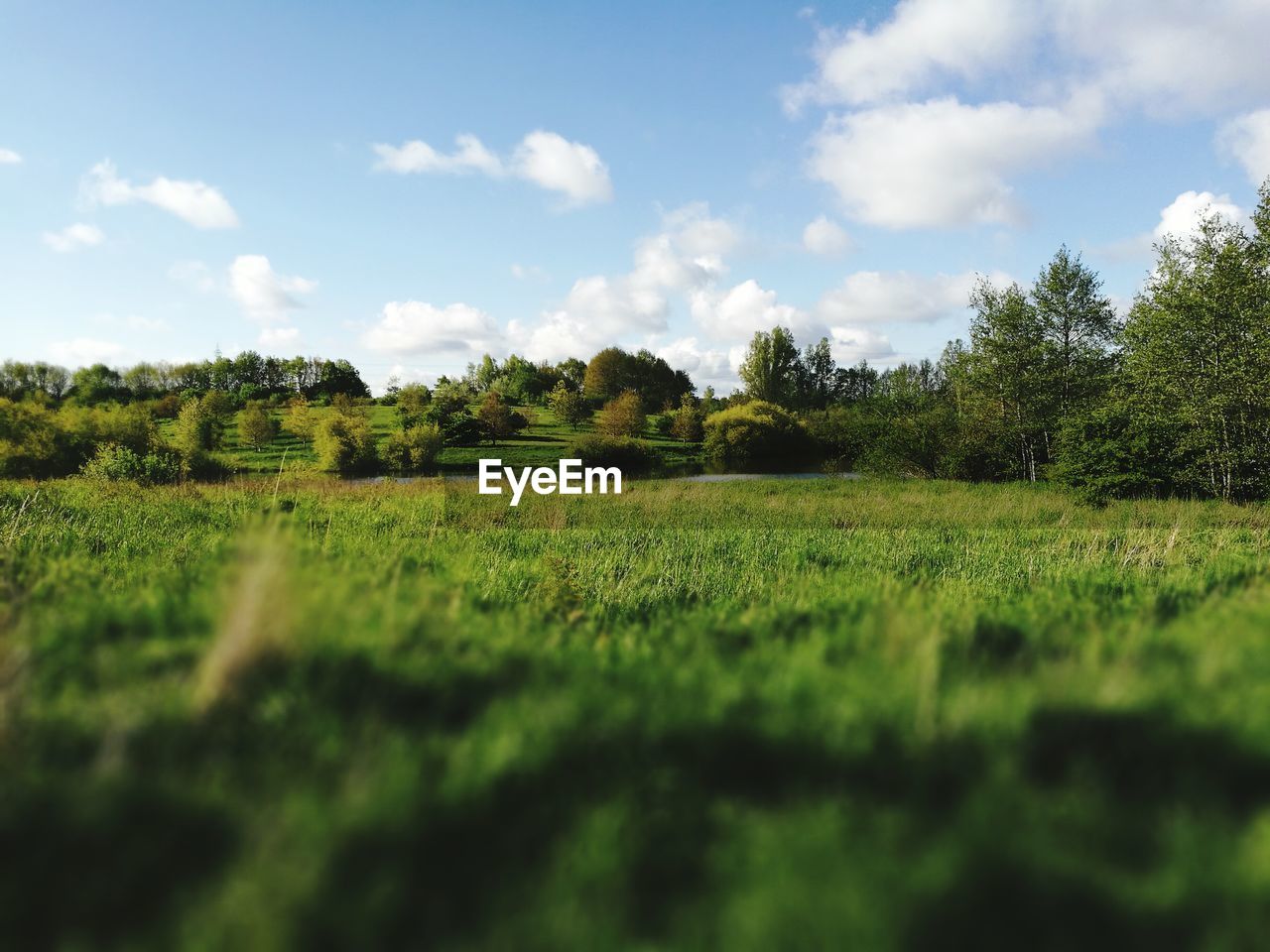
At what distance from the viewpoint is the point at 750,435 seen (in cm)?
5603

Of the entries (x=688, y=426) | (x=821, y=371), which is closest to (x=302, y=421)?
(x=688, y=426)

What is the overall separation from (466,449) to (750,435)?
24286 millimetres

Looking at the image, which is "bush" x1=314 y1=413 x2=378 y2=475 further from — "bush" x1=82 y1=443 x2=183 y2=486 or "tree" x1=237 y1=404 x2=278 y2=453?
"bush" x1=82 y1=443 x2=183 y2=486

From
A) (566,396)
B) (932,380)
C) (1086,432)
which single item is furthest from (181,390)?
(932,380)

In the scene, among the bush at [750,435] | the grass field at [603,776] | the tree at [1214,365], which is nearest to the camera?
the grass field at [603,776]

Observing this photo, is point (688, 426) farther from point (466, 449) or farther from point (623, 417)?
point (466, 449)

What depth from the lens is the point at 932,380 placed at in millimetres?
129625

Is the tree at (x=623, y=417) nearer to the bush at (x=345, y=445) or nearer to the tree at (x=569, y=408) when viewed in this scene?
the tree at (x=569, y=408)

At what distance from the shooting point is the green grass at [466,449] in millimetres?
36531

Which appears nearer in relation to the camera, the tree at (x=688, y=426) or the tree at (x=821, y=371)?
the tree at (x=688, y=426)

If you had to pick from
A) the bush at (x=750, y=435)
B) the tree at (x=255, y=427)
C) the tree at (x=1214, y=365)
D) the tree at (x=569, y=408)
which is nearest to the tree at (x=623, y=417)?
the tree at (x=569, y=408)

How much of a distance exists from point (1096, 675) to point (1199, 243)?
3286 cm

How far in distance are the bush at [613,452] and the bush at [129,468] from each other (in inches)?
896

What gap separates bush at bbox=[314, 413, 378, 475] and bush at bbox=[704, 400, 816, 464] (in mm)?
27894
